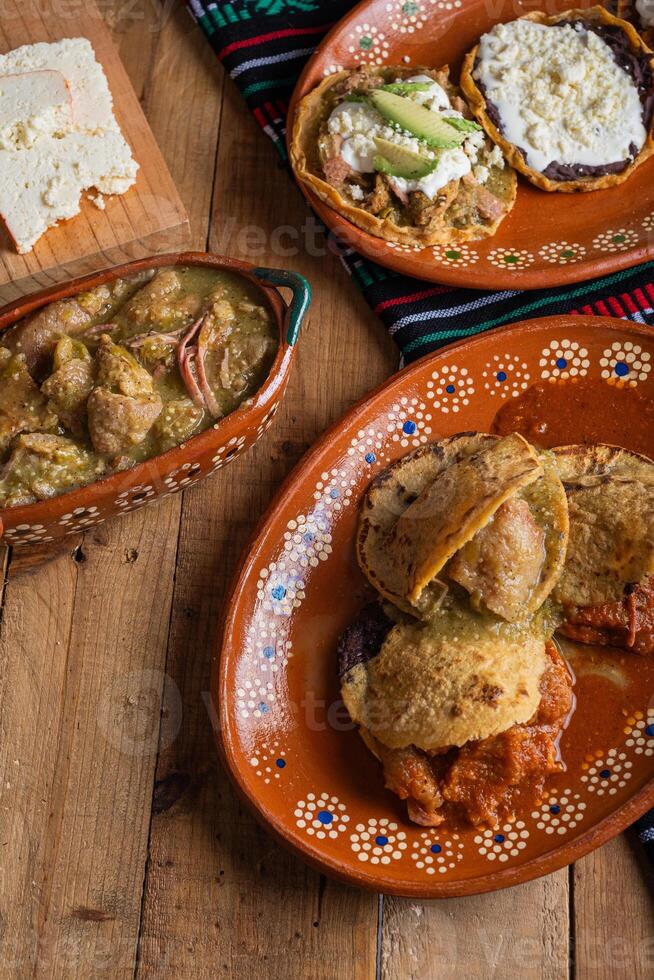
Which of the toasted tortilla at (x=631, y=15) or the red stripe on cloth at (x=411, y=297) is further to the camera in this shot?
the toasted tortilla at (x=631, y=15)

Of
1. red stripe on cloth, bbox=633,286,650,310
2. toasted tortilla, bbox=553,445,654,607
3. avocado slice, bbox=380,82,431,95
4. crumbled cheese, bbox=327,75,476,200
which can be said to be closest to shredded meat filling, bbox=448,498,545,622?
toasted tortilla, bbox=553,445,654,607

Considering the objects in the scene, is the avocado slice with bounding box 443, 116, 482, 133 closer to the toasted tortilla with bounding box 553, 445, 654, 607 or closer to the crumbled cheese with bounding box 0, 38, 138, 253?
the crumbled cheese with bounding box 0, 38, 138, 253

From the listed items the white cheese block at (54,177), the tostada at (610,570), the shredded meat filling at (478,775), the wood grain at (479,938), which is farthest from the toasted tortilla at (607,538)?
the white cheese block at (54,177)

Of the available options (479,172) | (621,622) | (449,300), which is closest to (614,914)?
(621,622)

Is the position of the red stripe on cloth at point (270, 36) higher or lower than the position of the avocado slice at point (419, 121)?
higher

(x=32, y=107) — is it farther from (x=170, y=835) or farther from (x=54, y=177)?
(x=170, y=835)

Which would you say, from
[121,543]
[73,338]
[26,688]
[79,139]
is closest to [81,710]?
[26,688]

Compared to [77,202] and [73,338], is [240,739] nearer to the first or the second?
[73,338]

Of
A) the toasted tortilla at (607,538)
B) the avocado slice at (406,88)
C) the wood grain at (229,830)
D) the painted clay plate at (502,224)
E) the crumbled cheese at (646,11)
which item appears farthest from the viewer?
the crumbled cheese at (646,11)

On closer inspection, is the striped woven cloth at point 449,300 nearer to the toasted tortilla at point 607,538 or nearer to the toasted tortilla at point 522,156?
the toasted tortilla at point 522,156

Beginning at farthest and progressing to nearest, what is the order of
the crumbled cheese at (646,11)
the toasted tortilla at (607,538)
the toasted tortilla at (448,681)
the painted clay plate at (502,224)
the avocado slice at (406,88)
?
the crumbled cheese at (646,11)
the avocado slice at (406,88)
the painted clay plate at (502,224)
the toasted tortilla at (607,538)
the toasted tortilla at (448,681)
